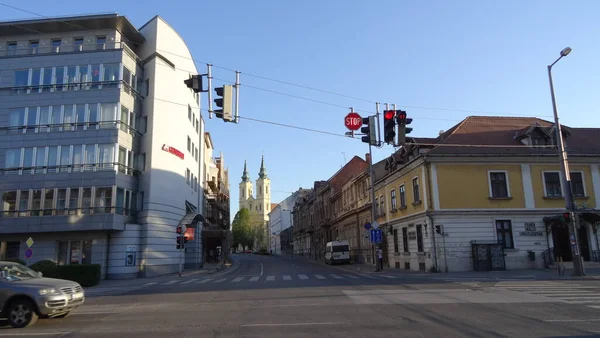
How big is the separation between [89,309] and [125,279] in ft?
61.2

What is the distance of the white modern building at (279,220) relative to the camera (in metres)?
122

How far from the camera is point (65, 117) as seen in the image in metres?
32.8

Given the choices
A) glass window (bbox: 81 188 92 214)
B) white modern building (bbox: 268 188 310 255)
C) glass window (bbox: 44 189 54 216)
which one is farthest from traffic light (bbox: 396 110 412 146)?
white modern building (bbox: 268 188 310 255)

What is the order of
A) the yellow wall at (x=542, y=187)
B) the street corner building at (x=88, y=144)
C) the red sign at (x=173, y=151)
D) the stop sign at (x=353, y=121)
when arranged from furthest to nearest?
the red sign at (x=173, y=151) → the street corner building at (x=88, y=144) → the yellow wall at (x=542, y=187) → the stop sign at (x=353, y=121)

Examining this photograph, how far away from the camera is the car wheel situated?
10.4 m

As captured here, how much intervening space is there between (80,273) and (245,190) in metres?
122

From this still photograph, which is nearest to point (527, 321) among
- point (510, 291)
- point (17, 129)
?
point (510, 291)

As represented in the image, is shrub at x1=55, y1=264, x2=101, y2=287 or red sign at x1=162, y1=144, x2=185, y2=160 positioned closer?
shrub at x1=55, y1=264, x2=101, y2=287

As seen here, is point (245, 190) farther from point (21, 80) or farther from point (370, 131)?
point (370, 131)

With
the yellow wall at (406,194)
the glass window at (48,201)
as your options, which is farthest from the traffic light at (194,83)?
the glass window at (48,201)

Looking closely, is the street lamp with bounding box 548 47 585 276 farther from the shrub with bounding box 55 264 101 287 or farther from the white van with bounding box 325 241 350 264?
the white van with bounding box 325 241 350 264

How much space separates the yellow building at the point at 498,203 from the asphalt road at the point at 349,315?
11554mm

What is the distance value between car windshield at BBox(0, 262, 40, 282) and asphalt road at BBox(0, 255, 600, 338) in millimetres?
1298

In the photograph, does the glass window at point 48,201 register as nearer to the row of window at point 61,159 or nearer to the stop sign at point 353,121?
the row of window at point 61,159
